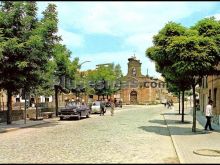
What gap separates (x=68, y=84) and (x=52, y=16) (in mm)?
14419

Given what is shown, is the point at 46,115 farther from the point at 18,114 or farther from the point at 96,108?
the point at 96,108

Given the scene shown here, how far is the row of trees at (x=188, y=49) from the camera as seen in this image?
1977 centimetres

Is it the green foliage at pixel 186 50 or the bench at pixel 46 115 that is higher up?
the green foliage at pixel 186 50

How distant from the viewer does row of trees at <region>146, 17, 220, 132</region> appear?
1977 cm

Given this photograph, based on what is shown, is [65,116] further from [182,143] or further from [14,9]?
[182,143]

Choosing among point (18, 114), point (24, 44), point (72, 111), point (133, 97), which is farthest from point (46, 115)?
point (133, 97)

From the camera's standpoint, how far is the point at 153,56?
21828mm

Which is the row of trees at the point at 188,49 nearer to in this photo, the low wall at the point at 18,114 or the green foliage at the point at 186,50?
the green foliage at the point at 186,50

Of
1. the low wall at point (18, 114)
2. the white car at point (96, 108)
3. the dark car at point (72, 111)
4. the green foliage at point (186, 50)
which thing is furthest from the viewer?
the white car at point (96, 108)

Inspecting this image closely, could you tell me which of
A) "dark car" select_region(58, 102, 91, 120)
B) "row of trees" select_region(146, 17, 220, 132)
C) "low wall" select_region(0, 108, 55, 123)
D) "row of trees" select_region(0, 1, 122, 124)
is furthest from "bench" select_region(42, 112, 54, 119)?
"row of trees" select_region(146, 17, 220, 132)

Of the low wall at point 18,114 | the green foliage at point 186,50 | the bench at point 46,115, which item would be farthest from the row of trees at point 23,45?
the bench at point 46,115

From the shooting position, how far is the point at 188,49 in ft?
65.2

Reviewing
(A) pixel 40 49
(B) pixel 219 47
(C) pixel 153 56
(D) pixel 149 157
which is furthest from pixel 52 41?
(D) pixel 149 157

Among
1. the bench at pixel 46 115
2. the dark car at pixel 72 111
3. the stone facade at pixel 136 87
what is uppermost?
the stone facade at pixel 136 87
